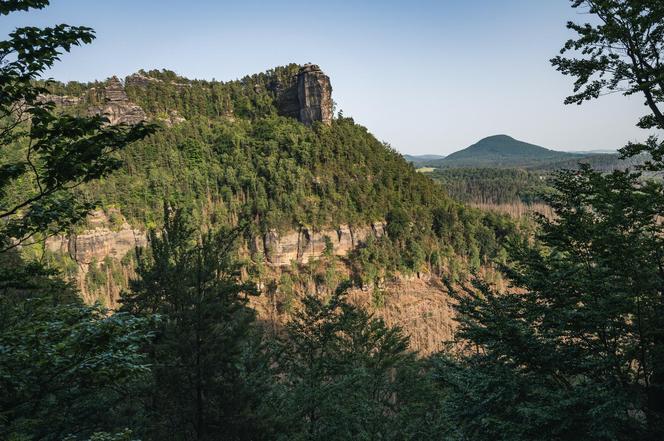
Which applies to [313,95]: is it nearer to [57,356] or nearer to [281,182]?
[281,182]

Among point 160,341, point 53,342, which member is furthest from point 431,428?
point 53,342

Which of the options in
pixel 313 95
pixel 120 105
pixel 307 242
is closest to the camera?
pixel 307 242

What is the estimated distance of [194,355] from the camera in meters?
9.02

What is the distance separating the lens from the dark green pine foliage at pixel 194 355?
28.7 feet

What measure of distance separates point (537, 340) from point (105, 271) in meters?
67.6

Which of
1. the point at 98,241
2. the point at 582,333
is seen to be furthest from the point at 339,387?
the point at 98,241

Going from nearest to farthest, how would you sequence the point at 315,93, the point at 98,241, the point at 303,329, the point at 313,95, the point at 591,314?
the point at 591,314 → the point at 303,329 → the point at 98,241 → the point at 315,93 → the point at 313,95

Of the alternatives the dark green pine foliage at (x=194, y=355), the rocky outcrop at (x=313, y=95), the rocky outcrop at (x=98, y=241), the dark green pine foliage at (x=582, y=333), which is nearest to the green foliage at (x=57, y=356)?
the dark green pine foliage at (x=194, y=355)

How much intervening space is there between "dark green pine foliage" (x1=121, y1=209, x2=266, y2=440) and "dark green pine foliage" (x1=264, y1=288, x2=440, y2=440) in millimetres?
1352

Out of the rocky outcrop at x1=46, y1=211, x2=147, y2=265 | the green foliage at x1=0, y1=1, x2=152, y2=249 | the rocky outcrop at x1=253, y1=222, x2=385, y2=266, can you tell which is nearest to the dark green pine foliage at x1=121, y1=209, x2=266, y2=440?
the green foliage at x1=0, y1=1, x2=152, y2=249

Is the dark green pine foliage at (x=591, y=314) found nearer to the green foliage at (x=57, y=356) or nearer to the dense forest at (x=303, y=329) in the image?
the dense forest at (x=303, y=329)

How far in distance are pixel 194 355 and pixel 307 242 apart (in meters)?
65.6

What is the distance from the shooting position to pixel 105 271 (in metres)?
62.8

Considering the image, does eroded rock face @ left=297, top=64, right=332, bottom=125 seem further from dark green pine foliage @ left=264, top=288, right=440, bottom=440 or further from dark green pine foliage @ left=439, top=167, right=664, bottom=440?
dark green pine foliage @ left=439, top=167, right=664, bottom=440
